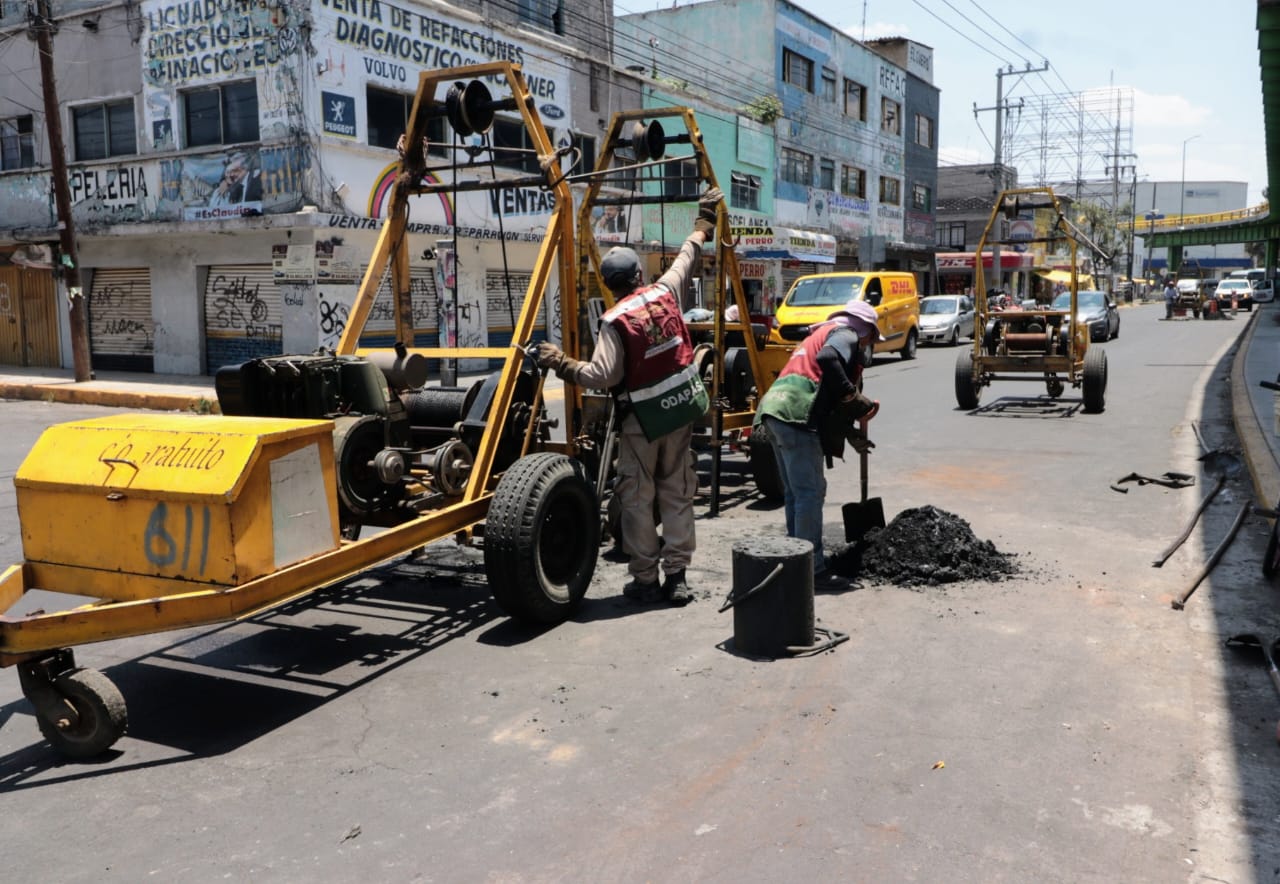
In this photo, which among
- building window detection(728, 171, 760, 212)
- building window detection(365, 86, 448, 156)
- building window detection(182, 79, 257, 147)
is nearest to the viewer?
building window detection(182, 79, 257, 147)

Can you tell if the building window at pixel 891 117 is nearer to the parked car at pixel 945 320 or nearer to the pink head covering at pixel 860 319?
the parked car at pixel 945 320

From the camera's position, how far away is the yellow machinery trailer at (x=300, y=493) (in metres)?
4.00

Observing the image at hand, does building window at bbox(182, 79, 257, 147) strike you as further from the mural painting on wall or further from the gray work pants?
the gray work pants

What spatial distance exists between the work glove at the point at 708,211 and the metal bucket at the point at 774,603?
2.45 meters

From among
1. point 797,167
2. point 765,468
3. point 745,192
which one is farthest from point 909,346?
Result: point 765,468

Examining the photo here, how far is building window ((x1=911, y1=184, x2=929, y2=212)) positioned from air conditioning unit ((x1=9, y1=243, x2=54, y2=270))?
114 ft

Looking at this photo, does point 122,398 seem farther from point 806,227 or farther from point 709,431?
point 806,227

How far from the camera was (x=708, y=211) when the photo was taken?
274 inches

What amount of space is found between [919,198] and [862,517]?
4283cm

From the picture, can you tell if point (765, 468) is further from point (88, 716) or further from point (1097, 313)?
point (1097, 313)

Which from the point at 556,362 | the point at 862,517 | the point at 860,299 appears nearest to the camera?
the point at 556,362

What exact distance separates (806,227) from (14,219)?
23728mm

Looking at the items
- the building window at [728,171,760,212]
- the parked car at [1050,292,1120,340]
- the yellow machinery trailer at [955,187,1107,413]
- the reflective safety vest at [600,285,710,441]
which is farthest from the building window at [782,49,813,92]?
the reflective safety vest at [600,285,710,441]

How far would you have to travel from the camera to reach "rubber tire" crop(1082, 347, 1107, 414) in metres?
14.1
